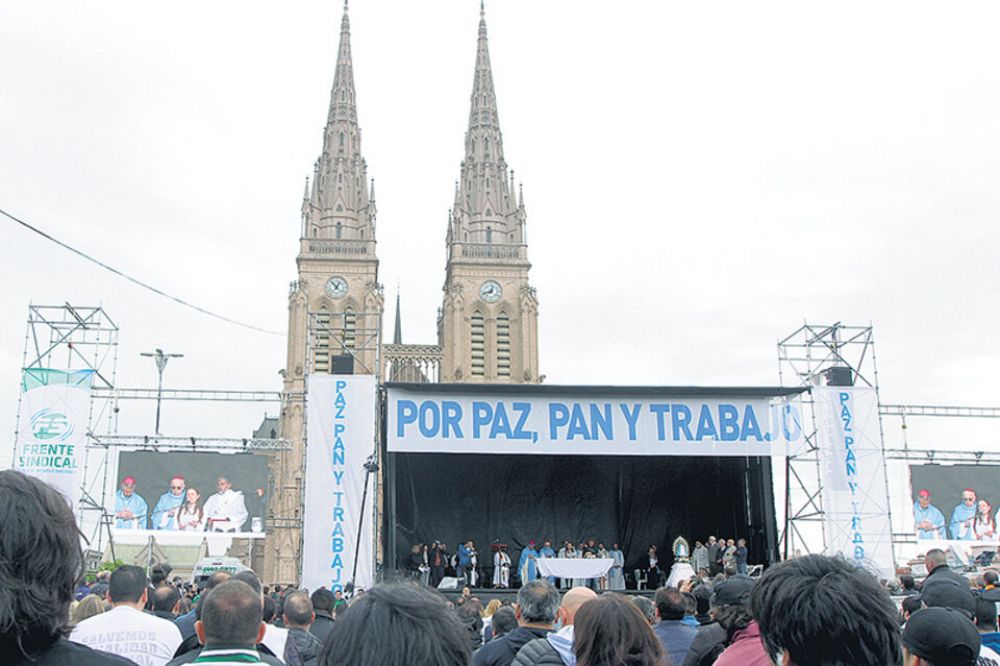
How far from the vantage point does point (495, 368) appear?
5859 centimetres

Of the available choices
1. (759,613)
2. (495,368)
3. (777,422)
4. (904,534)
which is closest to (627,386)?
(777,422)

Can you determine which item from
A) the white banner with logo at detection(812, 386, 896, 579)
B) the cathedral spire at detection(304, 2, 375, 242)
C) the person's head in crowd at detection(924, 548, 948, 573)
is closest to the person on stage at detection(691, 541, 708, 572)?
the white banner with logo at detection(812, 386, 896, 579)

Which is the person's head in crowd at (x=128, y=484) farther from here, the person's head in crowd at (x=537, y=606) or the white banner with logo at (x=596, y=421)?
the person's head in crowd at (x=537, y=606)

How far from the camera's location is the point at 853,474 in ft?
65.0

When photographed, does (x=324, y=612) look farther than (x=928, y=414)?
No

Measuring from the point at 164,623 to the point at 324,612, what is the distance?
1.90 metres

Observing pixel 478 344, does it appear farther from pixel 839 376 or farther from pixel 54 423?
pixel 839 376

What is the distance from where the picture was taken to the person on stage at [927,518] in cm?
2336

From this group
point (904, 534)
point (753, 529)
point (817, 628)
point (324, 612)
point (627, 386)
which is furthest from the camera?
point (904, 534)

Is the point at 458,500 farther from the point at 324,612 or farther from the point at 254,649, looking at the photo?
the point at 254,649

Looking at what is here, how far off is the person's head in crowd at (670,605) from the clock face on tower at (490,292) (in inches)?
2148

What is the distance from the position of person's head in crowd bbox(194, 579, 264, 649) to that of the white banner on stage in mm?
14481

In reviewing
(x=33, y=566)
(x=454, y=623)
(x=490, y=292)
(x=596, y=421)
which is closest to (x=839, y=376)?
(x=596, y=421)

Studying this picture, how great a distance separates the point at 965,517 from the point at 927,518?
3.17 ft
